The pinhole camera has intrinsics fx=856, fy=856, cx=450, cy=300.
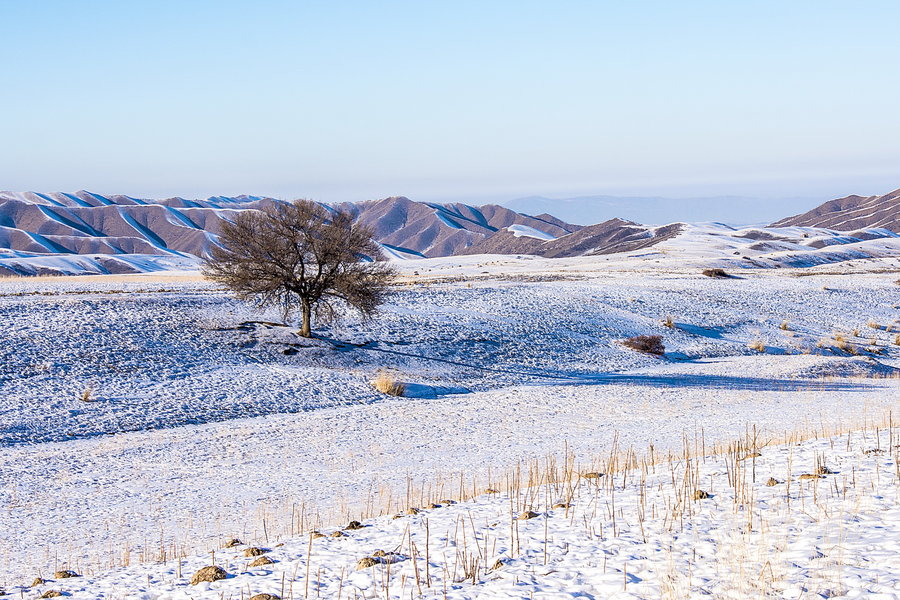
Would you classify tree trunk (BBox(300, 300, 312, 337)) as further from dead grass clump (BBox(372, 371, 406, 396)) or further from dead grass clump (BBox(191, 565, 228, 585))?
dead grass clump (BBox(191, 565, 228, 585))

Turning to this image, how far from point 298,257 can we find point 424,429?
1033cm

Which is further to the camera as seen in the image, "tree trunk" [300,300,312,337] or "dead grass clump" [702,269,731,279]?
"dead grass clump" [702,269,731,279]

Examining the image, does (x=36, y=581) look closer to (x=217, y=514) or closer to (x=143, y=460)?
(x=217, y=514)

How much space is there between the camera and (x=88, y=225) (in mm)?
199375

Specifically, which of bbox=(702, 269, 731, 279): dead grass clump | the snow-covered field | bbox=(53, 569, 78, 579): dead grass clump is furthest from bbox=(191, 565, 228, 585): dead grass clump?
bbox=(702, 269, 731, 279): dead grass clump

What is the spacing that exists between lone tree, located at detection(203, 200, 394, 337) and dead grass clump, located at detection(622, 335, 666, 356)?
34.2 ft

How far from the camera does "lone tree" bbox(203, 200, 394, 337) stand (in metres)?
27.3

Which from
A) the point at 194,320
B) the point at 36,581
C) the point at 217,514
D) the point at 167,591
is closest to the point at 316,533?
the point at 167,591

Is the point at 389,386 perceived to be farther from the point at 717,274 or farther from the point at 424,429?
the point at 717,274

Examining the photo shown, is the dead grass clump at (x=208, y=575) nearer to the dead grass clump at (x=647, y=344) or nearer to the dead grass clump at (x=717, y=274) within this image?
the dead grass clump at (x=647, y=344)

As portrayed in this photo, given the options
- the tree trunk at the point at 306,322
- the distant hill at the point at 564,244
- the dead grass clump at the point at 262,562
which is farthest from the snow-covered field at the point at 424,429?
the distant hill at the point at 564,244

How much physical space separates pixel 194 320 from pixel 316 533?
22.0 metres

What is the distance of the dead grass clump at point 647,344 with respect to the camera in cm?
3238

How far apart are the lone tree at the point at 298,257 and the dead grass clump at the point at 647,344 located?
10.4 meters
